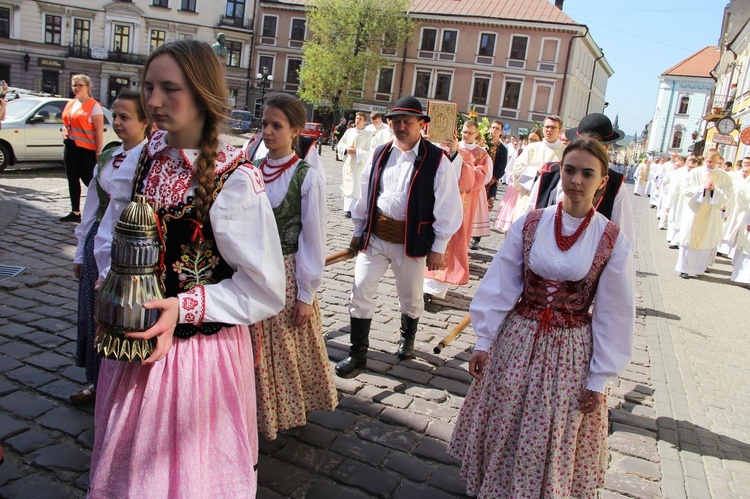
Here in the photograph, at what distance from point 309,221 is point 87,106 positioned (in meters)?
6.16

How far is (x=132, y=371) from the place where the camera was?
77.4 inches

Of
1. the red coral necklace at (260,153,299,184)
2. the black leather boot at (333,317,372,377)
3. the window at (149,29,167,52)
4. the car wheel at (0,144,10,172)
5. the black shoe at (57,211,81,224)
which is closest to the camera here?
the red coral necklace at (260,153,299,184)

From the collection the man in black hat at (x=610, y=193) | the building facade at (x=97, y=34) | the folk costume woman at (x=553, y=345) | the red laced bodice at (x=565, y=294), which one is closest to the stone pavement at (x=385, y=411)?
the folk costume woman at (x=553, y=345)

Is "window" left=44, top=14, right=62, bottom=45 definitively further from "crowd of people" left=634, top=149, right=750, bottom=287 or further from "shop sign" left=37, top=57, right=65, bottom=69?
"crowd of people" left=634, top=149, right=750, bottom=287

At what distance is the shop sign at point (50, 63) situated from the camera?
1774 inches

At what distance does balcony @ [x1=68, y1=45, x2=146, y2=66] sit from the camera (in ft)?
151

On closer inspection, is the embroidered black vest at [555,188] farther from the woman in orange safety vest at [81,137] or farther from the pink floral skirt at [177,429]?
the woman in orange safety vest at [81,137]

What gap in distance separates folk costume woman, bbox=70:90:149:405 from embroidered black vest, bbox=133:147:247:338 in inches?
60.3

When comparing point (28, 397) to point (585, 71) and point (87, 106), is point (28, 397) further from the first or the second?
point (585, 71)

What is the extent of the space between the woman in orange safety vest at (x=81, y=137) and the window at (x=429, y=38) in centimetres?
4320

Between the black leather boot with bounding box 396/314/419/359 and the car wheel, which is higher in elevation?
the car wheel

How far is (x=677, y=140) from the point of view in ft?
198

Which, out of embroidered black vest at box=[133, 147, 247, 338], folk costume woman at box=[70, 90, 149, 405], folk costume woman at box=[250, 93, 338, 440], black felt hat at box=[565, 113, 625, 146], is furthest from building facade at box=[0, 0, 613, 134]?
embroidered black vest at box=[133, 147, 247, 338]

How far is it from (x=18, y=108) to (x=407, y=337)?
11.4 meters
